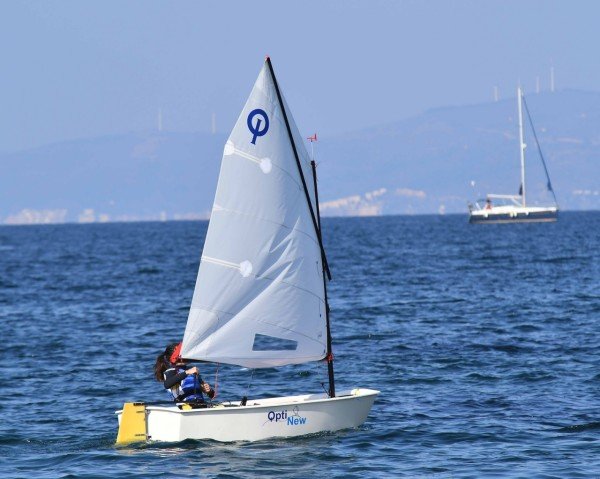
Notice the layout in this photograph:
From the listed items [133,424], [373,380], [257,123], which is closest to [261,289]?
[257,123]

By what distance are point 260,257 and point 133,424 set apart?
13.8 ft

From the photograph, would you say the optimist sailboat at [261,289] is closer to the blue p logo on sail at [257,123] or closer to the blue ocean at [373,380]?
the blue p logo on sail at [257,123]

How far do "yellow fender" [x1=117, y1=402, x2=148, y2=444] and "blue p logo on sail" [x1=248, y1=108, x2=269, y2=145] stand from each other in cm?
573

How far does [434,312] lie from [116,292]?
21681 millimetres

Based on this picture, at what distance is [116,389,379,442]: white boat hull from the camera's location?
23.6m

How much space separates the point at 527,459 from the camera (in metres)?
23.0

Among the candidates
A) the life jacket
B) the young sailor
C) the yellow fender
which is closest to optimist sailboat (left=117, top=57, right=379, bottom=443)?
the yellow fender

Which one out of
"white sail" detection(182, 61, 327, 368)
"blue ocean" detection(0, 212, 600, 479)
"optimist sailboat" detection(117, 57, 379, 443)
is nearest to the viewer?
"blue ocean" detection(0, 212, 600, 479)

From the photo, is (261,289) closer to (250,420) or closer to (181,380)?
(181,380)

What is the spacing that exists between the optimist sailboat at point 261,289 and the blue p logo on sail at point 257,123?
0.02 metres

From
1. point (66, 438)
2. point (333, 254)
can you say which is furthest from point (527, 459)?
point (333, 254)

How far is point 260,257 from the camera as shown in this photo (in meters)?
25.0

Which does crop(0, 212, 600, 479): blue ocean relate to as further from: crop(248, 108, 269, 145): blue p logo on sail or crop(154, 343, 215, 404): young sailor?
crop(248, 108, 269, 145): blue p logo on sail

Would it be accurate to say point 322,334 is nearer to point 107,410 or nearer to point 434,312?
point 107,410
